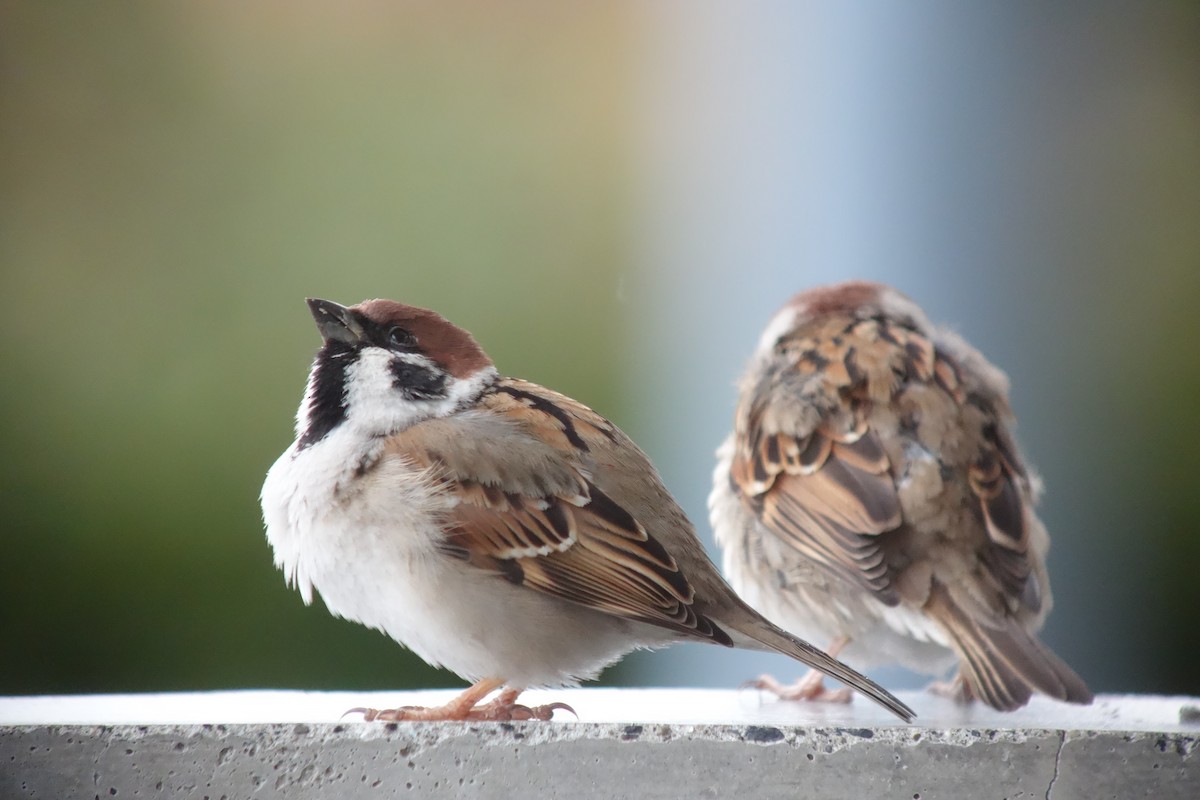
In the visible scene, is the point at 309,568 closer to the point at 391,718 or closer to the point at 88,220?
the point at 391,718

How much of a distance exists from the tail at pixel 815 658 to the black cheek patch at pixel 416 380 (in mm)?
463

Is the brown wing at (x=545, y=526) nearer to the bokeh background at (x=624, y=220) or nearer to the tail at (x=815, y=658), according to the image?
the tail at (x=815, y=658)

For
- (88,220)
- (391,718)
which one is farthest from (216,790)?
(88,220)

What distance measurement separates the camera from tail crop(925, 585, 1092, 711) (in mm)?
1792

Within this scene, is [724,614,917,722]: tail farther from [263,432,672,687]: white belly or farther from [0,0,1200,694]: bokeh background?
[0,0,1200,694]: bokeh background

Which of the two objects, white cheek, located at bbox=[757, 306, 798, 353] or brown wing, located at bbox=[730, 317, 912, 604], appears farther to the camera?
white cheek, located at bbox=[757, 306, 798, 353]

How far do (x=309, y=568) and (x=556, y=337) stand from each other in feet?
5.17

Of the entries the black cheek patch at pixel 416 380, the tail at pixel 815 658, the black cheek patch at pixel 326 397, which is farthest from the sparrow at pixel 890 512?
the black cheek patch at pixel 326 397

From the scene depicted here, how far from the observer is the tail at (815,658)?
1506 millimetres

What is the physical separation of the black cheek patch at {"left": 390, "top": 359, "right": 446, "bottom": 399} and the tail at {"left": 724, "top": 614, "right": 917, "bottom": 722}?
46 cm

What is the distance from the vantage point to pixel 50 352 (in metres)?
3.02

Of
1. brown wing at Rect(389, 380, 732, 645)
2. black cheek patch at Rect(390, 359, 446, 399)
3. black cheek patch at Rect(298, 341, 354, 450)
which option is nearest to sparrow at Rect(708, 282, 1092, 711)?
brown wing at Rect(389, 380, 732, 645)

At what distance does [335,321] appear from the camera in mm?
1609

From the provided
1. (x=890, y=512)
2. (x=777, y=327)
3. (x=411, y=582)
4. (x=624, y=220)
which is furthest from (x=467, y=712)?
(x=624, y=220)
